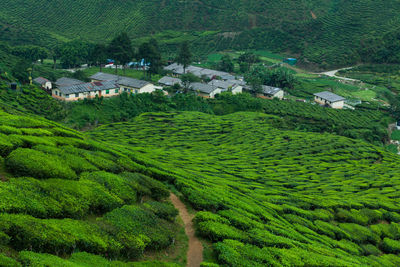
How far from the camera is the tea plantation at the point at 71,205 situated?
16.2 m

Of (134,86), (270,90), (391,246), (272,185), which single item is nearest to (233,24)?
(270,90)

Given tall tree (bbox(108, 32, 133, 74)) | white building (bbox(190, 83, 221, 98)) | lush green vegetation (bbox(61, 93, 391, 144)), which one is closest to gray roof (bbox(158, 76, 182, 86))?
white building (bbox(190, 83, 221, 98))

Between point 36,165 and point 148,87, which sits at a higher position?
point 36,165

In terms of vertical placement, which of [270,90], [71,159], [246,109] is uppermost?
[71,159]

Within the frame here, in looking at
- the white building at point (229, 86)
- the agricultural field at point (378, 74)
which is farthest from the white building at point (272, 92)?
the agricultural field at point (378, 74)

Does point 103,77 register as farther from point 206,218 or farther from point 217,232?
point 217,232

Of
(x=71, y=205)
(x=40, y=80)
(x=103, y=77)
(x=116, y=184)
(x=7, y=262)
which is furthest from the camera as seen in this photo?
(x=103, y=77)

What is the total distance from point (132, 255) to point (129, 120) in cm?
5594

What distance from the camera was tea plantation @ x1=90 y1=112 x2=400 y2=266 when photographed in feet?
78.5

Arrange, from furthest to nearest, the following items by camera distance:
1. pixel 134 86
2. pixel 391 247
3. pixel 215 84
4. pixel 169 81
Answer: pixel 215 84 → pixel 169 81 → pixel 134 86 → pixel 391 247

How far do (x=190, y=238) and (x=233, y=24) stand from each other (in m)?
164

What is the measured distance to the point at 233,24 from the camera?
17500 cm

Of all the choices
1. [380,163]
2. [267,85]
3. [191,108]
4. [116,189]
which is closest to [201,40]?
[267,85]

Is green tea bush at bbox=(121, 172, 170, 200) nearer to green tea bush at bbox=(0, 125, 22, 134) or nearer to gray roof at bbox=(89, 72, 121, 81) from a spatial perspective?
green tea bush at bbox=(0, 125, 22, 134)
